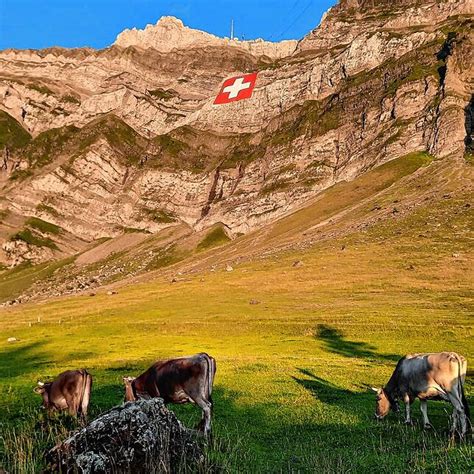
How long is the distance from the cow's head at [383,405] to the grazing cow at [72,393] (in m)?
Answer: 12.8

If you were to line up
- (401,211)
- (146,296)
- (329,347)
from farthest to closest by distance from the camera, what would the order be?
(401,211), (146,296), (329,347)

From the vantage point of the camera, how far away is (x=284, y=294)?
8138 centimetres

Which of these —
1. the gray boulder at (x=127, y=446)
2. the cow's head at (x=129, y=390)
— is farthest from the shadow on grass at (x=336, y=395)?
the gray boulder at (x=127, y=446)

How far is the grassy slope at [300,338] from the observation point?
17.5 meters

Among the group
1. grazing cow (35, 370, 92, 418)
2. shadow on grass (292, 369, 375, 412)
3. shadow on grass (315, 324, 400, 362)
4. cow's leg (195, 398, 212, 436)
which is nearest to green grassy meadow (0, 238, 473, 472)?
shadow on grass (292, 369, 375, 412)

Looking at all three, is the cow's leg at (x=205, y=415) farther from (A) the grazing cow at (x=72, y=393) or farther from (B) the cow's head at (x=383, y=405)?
(B) the cow's head at (x=383, y=405)

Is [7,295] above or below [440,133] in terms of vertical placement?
below

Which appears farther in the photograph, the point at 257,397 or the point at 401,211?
the point at 401,211

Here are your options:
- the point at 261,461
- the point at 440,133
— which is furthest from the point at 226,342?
the point at 440,133

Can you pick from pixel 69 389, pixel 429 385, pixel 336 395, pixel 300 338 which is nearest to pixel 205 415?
pixel 69 389

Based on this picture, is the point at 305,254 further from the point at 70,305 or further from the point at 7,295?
the point at 7,295

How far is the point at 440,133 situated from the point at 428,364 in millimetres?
183652

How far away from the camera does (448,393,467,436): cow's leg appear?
17.6 m

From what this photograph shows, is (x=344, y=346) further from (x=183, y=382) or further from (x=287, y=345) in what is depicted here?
(x=183, y=382)
